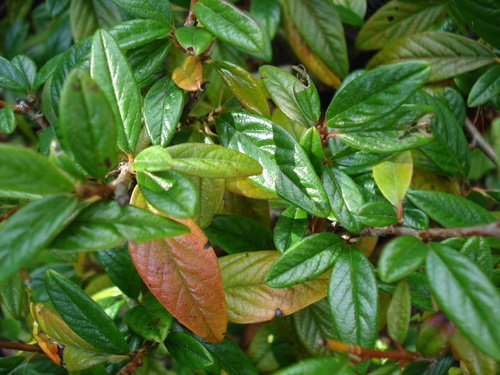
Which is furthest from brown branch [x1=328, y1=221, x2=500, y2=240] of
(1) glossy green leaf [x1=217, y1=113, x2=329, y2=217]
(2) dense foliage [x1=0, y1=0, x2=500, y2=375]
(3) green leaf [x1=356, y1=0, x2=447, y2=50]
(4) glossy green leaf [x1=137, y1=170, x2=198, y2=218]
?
(3) green leaf [x1=356, y1=0, x2=447, y2=50]

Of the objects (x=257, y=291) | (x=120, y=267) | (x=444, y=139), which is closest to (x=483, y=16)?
(x=444, y=139)

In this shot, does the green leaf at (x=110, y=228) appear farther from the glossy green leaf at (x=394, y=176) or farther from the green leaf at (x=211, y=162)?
the glossy green leaf at (x=394, y=176)

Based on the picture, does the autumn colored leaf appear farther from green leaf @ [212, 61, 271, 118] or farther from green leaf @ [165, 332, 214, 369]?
green leaf @ [212, 61, 271, 118]

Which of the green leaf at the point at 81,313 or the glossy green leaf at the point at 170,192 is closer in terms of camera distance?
the glossy green leaf at the point at 170,192

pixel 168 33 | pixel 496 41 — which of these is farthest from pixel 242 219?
pixel 496 41

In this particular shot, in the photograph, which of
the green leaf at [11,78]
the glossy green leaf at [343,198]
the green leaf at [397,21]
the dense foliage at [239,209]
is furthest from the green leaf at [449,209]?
the green leaf at [11,78]

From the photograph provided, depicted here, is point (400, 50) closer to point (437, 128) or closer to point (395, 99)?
point (437, 128)
